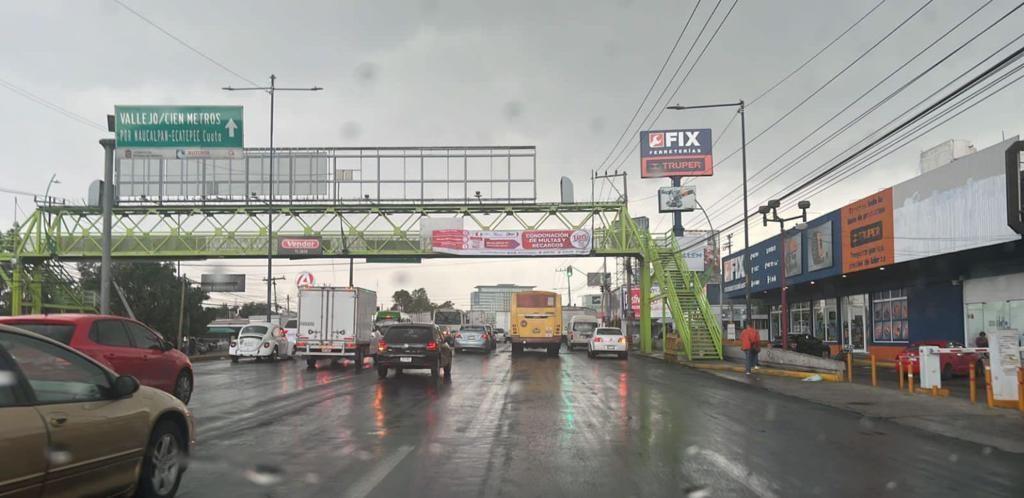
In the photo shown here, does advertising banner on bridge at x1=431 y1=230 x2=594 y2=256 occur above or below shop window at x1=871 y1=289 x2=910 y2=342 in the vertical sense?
above

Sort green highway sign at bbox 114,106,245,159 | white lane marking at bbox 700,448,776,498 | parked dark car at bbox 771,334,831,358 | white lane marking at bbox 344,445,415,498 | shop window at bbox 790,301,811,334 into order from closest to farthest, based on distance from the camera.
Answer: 1. white lane marking at bbox 344,445,415,498
2. white lane marking at bbox 700,448,776,498
3. green highway sign at bbox 114,106,245,159
4. parked dark car at bbox 771,334,831,358
5. shop window at bbox 790,301,811,334

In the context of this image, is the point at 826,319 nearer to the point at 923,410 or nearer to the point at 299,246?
the point at 923,410

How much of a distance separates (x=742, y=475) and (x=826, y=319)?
35.2 metres

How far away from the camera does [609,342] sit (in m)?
35.1

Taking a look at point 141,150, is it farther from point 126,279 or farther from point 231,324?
point 231,324

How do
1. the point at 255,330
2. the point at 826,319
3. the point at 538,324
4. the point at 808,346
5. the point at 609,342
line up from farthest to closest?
the point at 826,319 → the point at 538,324 → the point at 609,342 → the point at 808,346 → the point at 255,330

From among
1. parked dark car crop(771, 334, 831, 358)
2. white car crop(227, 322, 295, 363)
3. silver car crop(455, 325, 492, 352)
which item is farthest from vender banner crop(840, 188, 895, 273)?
white car crop(227, 322, 295, 363)

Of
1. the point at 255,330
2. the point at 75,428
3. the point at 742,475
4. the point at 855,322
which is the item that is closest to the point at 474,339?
the point at 255,330

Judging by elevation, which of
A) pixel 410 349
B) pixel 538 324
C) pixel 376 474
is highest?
pixel 538 324

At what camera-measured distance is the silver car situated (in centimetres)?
4138

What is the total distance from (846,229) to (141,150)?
25100mm

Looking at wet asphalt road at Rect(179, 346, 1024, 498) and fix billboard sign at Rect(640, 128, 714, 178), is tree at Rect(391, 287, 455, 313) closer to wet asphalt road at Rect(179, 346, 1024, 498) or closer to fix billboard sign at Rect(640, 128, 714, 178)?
fix billboard sign at Rect(640, 128, 714, 178)

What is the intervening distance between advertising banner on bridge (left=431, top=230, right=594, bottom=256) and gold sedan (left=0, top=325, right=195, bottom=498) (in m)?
30.2

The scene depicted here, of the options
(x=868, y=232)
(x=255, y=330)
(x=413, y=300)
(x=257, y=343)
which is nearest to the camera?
(x=868, y=232)
